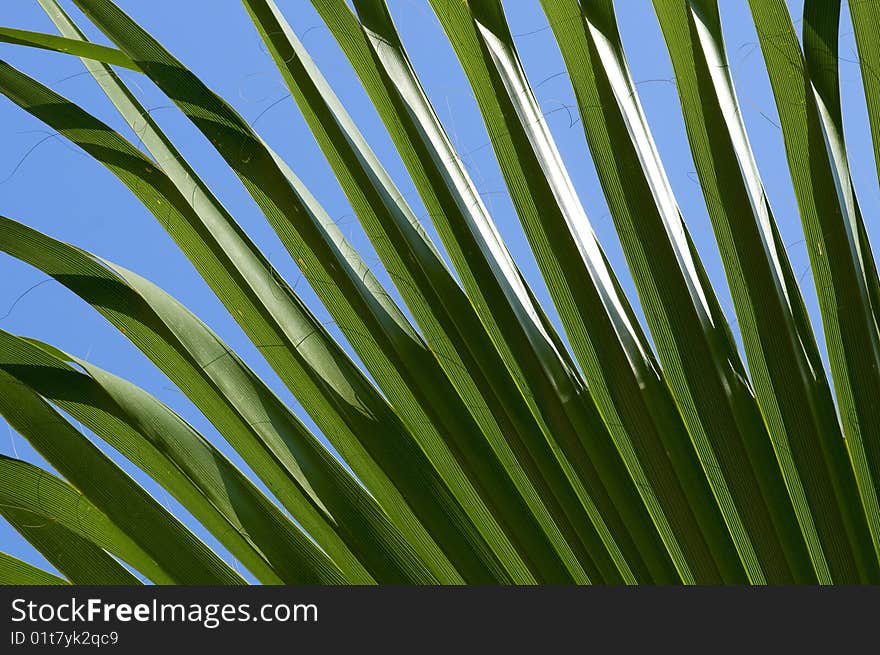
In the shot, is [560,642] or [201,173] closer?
[560,642]

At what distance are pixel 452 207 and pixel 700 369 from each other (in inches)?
14.9

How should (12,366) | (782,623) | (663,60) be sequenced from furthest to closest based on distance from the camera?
1. (663,60)
2. (12,366)
3. (782,623)

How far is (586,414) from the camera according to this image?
904 millimetres

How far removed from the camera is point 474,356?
0.92m

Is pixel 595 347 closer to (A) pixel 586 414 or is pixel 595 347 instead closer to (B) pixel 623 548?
(A) pixel 586 414

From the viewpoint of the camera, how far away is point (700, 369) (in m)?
0.87

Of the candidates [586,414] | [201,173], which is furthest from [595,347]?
[201,173]

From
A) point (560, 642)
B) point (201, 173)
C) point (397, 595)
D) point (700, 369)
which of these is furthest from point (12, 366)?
point (700, 369)

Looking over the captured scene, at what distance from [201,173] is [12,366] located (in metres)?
0.34

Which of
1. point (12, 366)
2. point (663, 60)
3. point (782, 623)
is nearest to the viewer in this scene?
point (782, 623)

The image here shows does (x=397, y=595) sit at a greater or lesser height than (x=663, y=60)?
lesser

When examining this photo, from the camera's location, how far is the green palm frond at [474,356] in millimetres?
857

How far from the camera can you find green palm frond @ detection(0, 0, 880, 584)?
33.8 inches

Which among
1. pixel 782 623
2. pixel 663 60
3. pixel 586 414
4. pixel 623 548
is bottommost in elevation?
pixel 782 623
